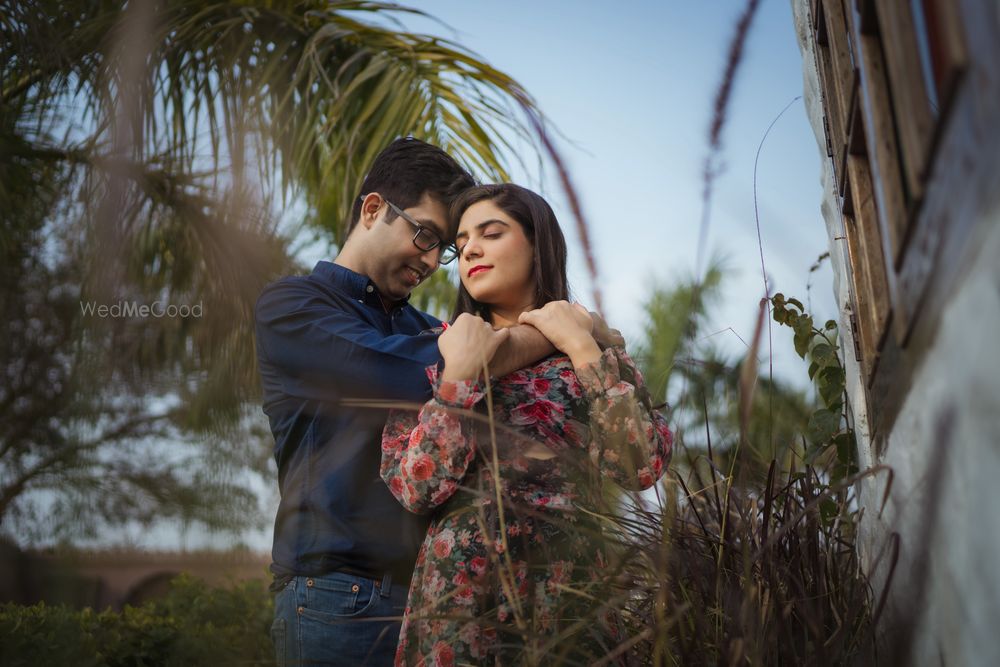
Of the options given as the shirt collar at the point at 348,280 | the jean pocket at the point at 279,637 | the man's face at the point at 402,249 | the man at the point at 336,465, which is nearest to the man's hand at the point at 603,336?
the man at the point at 336,465

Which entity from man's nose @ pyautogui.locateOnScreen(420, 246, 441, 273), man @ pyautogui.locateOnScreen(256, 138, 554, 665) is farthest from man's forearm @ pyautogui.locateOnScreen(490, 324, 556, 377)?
man's nose @ pyautogui.locateOnScreen(420, 246, 441, 273)

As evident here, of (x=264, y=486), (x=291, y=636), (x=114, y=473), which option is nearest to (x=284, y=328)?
(x=291, y=636)

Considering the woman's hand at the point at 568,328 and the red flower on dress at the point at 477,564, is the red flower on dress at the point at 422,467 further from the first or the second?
the woman's hand at the point at 568,328

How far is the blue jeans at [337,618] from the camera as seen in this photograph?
2.30 metres

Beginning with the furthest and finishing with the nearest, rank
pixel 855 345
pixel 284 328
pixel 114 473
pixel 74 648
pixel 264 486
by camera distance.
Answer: pixel 264 486 < pixel 114 473 < pixel 74 648 < pixel 284 328 < pixel 855 345

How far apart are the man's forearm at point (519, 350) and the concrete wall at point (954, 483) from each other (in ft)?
2.57

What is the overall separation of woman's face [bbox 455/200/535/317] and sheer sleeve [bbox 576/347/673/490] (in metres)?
0.33

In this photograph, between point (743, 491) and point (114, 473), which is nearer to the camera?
point (743, 491)

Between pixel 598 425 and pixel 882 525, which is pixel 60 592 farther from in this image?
pixel 882 525

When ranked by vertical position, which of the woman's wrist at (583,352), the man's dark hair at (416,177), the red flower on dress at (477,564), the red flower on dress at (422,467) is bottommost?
the red flower on dress at (477,564)

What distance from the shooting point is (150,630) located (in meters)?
4.24

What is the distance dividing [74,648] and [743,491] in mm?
2959

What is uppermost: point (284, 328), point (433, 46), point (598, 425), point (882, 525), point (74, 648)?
point (433, 46)

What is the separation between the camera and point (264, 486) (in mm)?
4836
